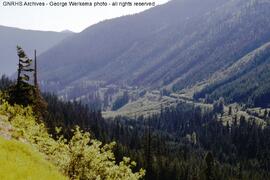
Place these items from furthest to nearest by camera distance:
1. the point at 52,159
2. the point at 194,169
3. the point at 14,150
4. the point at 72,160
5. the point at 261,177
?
the point at 261,177
the point at 194,169
the point at 52,159
the point at 72,160
the point at 14,150

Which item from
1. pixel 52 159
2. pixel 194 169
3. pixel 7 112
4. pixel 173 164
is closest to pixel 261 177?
pixel 194 169

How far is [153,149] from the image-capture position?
190125mm

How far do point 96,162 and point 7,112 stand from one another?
27134mm

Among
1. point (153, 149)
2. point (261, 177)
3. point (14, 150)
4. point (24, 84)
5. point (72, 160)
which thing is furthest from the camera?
point (153, 149)

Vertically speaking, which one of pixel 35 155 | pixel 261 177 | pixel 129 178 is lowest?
pixel 261 177

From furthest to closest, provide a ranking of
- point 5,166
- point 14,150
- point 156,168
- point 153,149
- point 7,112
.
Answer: point 153,149, point 156,168, point 7,112, point 14,150, point 5,166

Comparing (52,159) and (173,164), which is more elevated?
(52,159)

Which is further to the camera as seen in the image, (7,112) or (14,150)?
(7,112)

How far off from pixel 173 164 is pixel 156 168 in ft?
25.8

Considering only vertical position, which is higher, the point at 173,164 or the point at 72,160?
the point at 72,160

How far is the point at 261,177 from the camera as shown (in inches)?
6885

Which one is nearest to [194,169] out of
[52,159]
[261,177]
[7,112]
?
[261,177]

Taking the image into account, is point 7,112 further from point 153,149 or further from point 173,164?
point 153,149

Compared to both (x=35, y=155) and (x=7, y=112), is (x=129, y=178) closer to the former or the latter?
(x=35, y=155)
